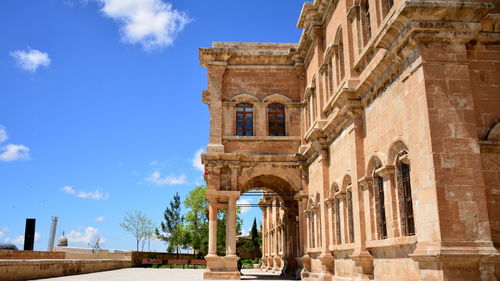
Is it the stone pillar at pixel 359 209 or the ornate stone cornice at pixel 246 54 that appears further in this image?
the ornate stone cornice at pixel 246 54

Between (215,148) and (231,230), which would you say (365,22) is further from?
(231,230)

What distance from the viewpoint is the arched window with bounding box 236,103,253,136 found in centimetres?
2334

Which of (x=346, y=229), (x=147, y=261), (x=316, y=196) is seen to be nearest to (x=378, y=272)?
(x=346, y=229)

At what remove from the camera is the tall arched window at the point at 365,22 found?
14.4 meters

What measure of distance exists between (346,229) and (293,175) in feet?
23.4

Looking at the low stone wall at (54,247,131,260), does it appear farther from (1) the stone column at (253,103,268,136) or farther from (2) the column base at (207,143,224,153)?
(1) the stone column at (253,103,268,136)

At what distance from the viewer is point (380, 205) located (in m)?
13.0

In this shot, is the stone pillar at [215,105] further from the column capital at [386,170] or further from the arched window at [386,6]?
the arched window at [386,6]

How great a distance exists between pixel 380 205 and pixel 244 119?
11442 millimetres

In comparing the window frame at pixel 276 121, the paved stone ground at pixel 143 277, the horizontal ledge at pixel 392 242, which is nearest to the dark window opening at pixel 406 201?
the horizontal ledge at pixel 392 242

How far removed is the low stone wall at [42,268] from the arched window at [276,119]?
11.5 m

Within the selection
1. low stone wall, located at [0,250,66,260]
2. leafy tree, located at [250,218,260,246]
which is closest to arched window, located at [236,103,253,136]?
low stone wall, located at [0,250,66,260]

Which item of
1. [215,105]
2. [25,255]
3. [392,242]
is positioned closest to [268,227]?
[215,105]

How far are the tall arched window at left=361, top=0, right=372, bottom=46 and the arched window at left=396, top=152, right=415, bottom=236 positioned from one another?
177 inches
